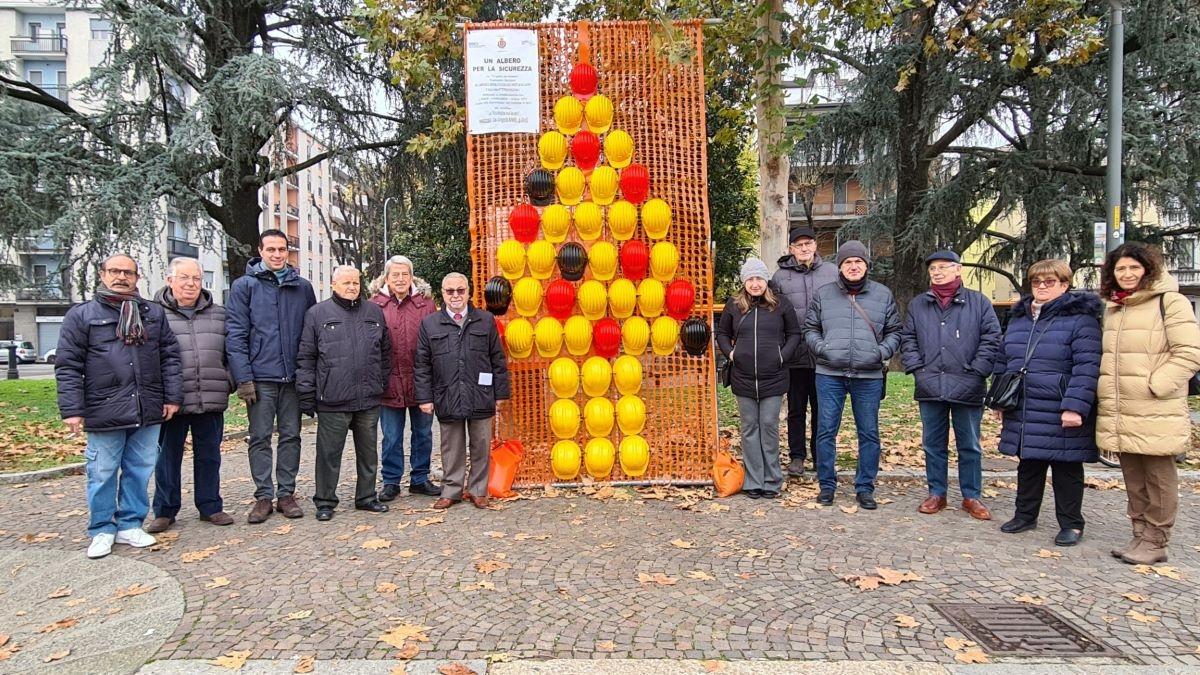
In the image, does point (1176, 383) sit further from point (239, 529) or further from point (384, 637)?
point (239, 529)

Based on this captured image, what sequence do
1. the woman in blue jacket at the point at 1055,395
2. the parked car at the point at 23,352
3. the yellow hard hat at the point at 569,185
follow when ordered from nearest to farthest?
the woman in blue jacket at the point at 1055,395 → the yellow hard hat at the point at 569,185 → the parked car at the point at 23,352

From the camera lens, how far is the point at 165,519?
5.55 meters

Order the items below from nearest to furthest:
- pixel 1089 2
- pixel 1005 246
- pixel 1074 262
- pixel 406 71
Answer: pixel 406 71, pixel 1089 2, pixel 1074 262, pixel 1005 246

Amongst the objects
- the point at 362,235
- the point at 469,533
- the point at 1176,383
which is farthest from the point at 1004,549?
the point at 362,235

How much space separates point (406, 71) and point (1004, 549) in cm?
854

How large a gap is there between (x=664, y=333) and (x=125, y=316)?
413 centimetres

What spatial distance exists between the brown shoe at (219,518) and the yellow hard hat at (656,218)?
4.18 meters

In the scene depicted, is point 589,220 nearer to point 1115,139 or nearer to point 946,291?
point 946,291

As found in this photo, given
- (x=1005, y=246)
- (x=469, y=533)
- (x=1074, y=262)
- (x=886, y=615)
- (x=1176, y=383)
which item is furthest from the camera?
(x=1005, y=246)

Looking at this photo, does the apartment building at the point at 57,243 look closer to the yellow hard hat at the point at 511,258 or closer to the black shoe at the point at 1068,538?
the yellow hard hat at the point at 511,258

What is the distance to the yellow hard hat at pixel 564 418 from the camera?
642cm

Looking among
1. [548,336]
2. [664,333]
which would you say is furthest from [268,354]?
[664,333]

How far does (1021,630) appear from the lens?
11.9 ft

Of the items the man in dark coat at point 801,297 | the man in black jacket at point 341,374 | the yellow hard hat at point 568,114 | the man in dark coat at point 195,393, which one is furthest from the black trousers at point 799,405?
the man in dark coat at point 195,393
